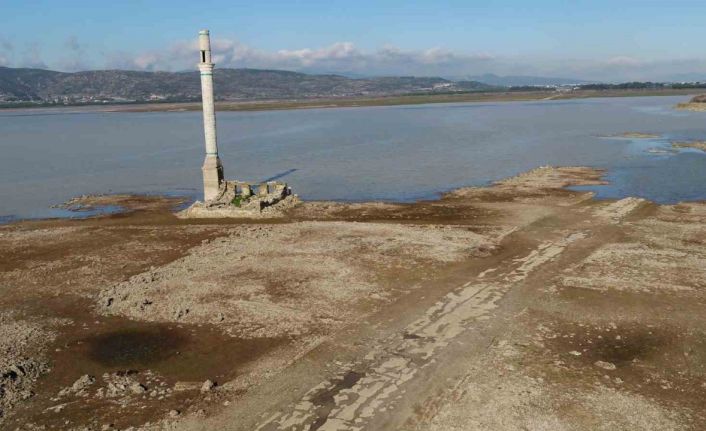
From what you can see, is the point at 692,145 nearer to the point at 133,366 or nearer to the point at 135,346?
the point at 135,346

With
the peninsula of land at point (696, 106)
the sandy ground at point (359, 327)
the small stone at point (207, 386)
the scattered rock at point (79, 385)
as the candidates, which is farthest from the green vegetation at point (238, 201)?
the peninsula of land at point (696, 106)

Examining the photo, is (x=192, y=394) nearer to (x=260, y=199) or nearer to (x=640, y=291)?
(x=640, y=291)

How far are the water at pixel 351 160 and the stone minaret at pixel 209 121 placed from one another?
7382 mm

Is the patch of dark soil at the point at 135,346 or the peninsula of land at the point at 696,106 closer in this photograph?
the patch of dark soil at the point at 135,346

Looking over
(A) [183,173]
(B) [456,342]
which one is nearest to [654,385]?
(B) [456,342]

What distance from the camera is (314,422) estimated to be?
11.3 metres

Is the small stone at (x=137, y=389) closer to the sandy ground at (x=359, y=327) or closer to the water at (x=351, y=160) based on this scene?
the sandy ground at (x=359, y=327)

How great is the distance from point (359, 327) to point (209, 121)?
75.3 ft

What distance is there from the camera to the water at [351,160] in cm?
4312

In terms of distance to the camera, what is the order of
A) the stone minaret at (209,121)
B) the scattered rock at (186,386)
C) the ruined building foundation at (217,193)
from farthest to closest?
the stone minaret at (209,121)
the ruined building foundation at (217,193)
the scattered rock at (186,386)

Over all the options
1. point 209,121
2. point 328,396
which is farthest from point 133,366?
point 209,121

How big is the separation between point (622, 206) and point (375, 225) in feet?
45.7

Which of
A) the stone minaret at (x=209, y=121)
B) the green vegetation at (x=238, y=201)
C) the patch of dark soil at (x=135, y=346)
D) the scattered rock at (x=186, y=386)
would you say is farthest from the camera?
the stone minaret at (x=209, y=121)

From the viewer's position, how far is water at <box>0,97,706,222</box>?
43125 millimetres
